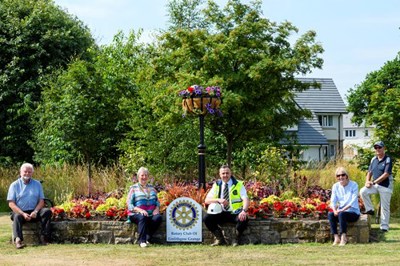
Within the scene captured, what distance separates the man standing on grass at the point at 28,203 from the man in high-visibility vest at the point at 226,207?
246cm

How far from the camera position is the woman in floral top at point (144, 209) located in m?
10.9

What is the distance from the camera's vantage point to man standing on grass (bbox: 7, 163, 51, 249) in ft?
36.2

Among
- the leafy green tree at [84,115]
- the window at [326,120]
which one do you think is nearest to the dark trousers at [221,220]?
the leafy green tree at [84,115]

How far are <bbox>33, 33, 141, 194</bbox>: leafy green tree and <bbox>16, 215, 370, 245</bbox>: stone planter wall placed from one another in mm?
6575

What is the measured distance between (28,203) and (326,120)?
47481mm

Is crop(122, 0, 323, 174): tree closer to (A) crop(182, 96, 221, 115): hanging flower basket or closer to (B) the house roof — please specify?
(A) crop(182, 96, 221, 115): hanging flower basket

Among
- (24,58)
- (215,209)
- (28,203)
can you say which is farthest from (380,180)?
(24,58)

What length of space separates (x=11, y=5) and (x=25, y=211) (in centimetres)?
1842

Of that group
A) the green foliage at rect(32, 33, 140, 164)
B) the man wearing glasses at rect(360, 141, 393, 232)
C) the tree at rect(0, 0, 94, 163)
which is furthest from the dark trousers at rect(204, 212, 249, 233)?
the tree at rect(0, 0, 94, 163)

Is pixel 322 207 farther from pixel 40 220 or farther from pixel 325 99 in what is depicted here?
pixel 325 99

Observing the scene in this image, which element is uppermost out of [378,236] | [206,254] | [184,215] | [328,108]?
[328,108]

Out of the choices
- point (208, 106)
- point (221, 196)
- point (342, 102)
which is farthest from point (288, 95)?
point (342, 102)

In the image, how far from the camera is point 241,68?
1730cm

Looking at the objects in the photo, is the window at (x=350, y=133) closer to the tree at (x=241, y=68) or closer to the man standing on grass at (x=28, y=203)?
the tree at (x=241, y=68)
